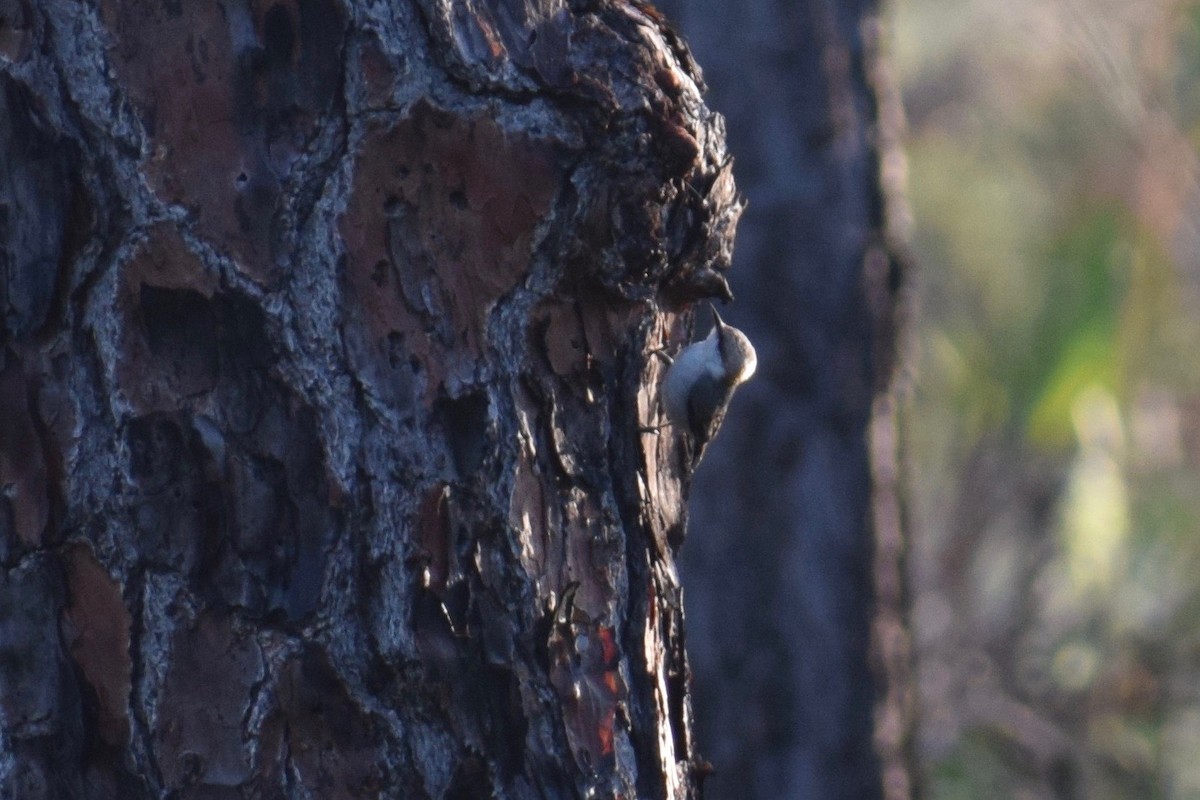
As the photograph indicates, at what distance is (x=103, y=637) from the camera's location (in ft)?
4.31

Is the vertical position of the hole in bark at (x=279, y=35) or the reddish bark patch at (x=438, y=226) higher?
the hole in bark at (x=279, y=35)

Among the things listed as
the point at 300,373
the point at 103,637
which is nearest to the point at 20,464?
the point at 103,637

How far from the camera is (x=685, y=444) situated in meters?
1.60

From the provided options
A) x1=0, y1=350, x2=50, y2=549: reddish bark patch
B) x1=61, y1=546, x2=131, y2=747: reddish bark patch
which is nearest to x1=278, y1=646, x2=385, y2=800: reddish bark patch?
x1=61, y1=546, x2=131, y2=747: reddish bark patch

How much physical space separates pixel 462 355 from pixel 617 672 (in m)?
0.37

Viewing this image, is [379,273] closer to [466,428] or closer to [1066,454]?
[466,428]

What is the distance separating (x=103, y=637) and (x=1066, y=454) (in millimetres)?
5259

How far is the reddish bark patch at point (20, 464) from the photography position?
1306mm

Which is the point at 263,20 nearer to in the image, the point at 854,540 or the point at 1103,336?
the point at 854,540

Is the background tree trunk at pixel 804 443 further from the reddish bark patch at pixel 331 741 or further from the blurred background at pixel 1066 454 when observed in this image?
the reddish bark patch at pixel 331 741

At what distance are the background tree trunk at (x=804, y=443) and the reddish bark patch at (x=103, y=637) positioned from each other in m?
2.29

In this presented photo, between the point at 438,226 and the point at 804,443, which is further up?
the point at 804,443

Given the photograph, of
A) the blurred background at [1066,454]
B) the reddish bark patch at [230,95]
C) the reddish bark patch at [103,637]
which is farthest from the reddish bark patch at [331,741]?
the blurred background at [1066,454]

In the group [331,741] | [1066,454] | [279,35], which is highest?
[1066,454]
